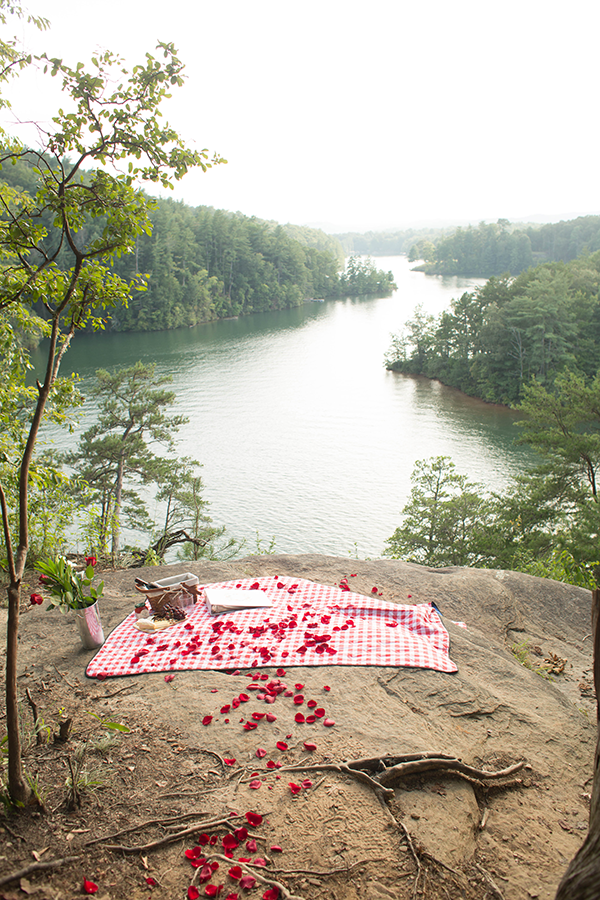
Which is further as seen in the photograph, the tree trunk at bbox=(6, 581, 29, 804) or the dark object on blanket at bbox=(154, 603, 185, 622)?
the dark object on blanket at bbox=(154, 603, 185, 622)

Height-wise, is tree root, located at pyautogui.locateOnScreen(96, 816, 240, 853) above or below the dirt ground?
above

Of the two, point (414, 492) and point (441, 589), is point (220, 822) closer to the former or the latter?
point (441, 589)

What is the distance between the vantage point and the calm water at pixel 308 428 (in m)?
21.7

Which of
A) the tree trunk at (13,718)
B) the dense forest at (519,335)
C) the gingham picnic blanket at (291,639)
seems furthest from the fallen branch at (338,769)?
the dense forest at (519,335)

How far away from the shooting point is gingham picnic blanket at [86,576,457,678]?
452cm

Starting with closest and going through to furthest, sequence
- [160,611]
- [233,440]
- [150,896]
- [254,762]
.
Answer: [150,896] < [254,762] < [160,611] < [233,440]

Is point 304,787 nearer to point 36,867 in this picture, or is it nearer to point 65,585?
point 36,867

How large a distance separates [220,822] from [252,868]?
11.6 inches

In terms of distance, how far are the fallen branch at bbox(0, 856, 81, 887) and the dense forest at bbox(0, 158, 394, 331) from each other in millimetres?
49847

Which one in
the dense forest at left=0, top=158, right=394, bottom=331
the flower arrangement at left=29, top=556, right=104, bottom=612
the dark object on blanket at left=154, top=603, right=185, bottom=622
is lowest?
the dark object on blanket at left=154, top=603, right=185, bottom=622

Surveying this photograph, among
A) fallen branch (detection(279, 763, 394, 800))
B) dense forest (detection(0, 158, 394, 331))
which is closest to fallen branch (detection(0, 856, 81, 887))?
fallen branch (detection(279, 763, 394, 800))

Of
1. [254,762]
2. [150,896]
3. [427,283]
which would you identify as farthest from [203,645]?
[427,283]

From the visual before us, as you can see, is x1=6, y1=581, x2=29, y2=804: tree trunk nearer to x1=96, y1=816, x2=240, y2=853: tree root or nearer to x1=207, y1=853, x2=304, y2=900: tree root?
x1=96, y1=816, x2=240, y2=853: tree root

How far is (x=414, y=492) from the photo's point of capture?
17859 millimetres
